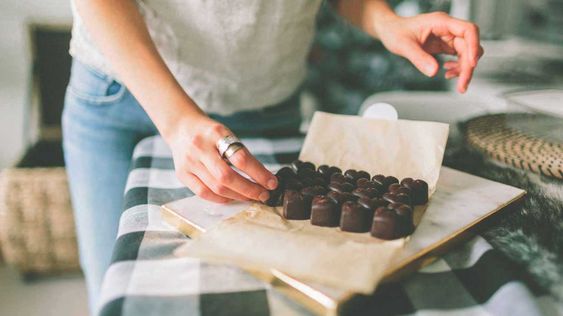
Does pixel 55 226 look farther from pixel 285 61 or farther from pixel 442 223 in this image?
pixel 442 223

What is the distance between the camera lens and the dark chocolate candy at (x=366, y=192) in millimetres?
555

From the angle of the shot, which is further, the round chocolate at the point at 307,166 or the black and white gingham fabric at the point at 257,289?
the round chocolate at the point at 307,166

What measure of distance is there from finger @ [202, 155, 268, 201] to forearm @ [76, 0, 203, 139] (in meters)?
0.08

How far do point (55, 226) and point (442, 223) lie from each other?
1482 millimetres

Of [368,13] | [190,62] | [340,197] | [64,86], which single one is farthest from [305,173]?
[64,86]

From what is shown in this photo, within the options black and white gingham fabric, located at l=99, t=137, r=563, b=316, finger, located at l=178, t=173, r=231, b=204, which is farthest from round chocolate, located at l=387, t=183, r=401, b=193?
finger, located at l=178, t=173, r=231, b=204

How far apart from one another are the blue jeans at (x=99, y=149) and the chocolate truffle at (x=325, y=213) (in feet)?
1.50

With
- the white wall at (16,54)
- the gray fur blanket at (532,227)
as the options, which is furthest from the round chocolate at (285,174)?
the white wall at (16,54)

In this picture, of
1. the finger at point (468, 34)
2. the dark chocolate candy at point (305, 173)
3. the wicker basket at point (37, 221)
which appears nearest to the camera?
the dark chocolate candy at point (305, 173)

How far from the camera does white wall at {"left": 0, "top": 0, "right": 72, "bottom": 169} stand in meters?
1.92

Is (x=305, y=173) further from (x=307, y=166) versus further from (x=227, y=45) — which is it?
(x=227, y=45)

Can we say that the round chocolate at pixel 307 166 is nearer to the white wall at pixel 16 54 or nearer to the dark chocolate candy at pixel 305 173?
the dark chocolate candy at pixel 305 173

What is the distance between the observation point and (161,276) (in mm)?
456

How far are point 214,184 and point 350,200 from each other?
17cm
